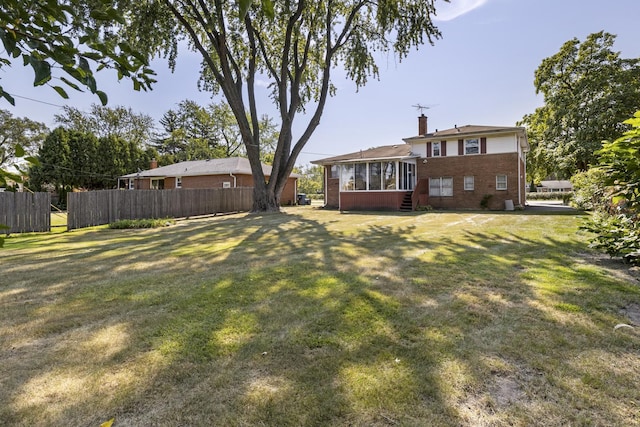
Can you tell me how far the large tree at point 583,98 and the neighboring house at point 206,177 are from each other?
20445mm

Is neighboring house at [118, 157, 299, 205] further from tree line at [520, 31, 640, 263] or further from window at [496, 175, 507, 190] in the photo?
tree line at [520, 31, 640, 263]

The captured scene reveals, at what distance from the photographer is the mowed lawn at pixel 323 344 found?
206 centimetres

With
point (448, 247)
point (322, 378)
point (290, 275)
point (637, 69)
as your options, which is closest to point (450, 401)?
point (322, 378)

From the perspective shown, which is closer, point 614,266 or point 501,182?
point 614,266

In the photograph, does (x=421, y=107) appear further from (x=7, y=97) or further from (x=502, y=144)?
(x=7, y=97)

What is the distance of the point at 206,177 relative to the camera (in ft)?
92.1

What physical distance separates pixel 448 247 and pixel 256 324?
5269 mm

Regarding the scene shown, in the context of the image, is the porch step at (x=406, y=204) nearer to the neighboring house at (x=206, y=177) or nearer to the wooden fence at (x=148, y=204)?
the wooden fence at (x=148, y=204)

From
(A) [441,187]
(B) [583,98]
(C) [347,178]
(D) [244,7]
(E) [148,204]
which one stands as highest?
(B) [583,98]

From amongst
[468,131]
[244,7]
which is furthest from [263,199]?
[244,7]

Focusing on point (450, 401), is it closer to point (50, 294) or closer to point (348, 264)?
point (348, 264)

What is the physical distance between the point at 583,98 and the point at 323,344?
28.1 m

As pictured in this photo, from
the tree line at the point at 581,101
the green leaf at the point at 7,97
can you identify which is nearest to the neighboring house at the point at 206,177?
the tree line at the point at 581,101

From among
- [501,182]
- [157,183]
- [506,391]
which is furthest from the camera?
[157,183]
